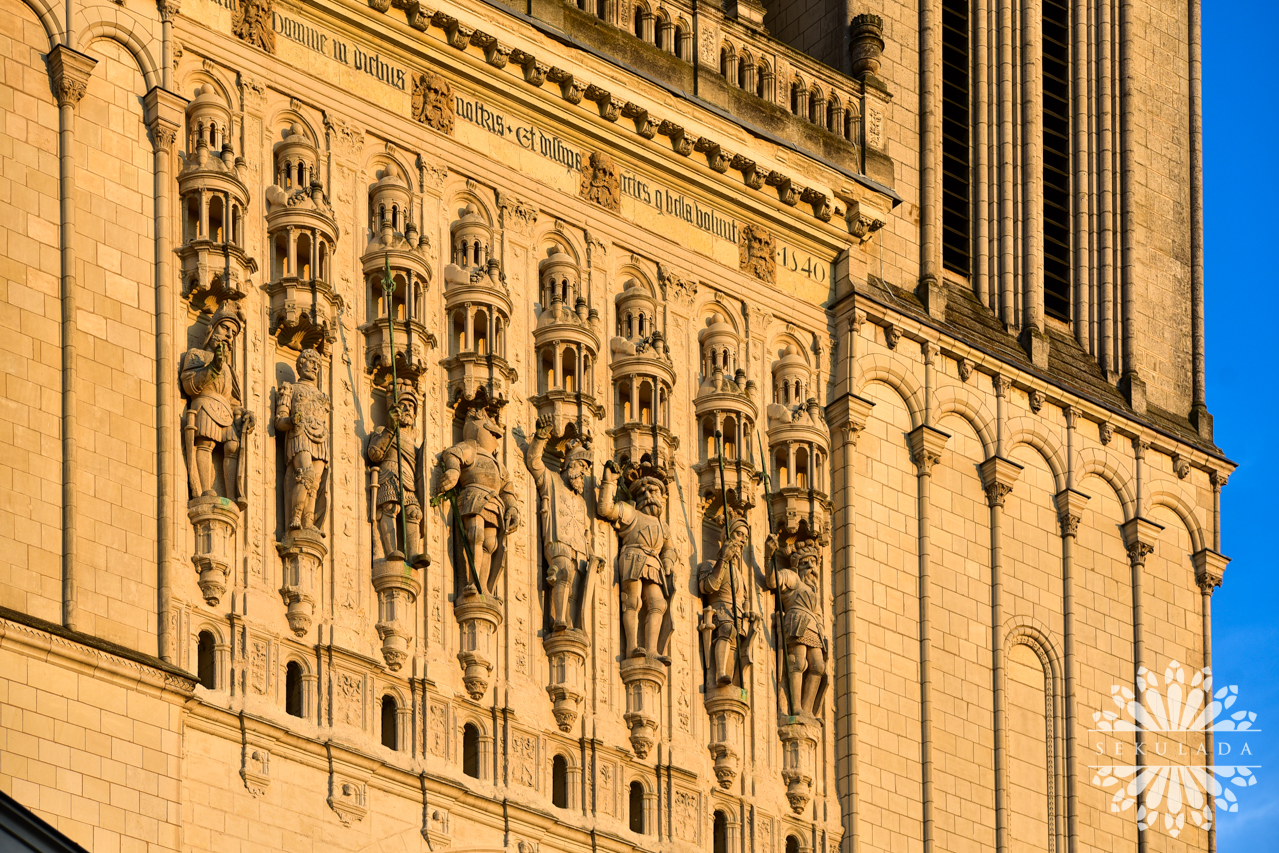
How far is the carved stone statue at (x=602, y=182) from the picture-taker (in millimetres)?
38250

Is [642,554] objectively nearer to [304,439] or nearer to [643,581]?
[643,581]

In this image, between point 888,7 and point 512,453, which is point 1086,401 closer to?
point 888,7

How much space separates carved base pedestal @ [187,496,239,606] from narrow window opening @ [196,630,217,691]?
33cm

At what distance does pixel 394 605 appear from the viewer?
34.4 m

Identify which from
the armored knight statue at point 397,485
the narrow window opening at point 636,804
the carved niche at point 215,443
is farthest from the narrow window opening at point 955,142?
the carved niche at point 215,443

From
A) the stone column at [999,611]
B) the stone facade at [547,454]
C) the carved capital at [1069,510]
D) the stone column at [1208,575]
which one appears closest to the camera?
Answer: the stone facade at [547,454]

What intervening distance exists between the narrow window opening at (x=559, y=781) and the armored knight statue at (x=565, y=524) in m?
1.34

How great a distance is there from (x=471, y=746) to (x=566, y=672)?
1.37 metres

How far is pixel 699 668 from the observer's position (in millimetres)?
37000

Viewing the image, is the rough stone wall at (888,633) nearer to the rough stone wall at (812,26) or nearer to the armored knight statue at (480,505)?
the rough stone wall at (812,26)

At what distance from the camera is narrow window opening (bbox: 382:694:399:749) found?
3394 cm

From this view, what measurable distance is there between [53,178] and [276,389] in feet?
9.86

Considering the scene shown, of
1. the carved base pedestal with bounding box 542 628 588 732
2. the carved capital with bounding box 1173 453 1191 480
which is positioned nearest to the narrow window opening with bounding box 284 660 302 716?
the carved base pedestal with bounding box 542 628 588 732

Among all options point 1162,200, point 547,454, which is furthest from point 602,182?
point 1162,200
